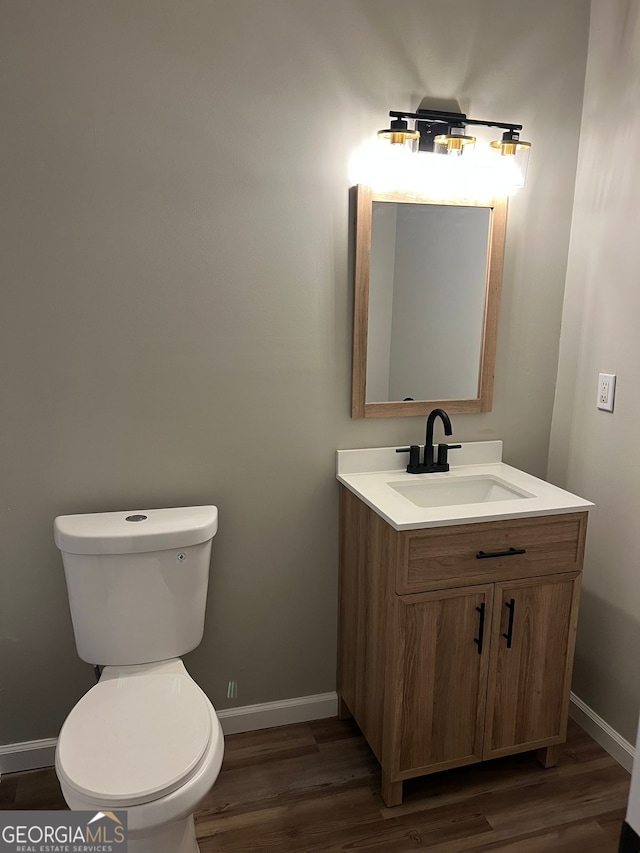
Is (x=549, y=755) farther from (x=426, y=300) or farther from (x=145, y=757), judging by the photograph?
(x=426, y=300)

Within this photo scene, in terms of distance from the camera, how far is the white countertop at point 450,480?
5.97ft

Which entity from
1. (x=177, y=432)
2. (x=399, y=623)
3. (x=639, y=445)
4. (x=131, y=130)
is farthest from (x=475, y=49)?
(x=399, y=623)

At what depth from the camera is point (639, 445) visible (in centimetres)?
203

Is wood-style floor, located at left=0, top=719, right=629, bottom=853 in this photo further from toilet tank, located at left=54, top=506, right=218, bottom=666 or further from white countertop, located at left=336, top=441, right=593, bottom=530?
white countertop, located at left=336, top=441, right=593, bottom=530

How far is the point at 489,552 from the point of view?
1.87 m

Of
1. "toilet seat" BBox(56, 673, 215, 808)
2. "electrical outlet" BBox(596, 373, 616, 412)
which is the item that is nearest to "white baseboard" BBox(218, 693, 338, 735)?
"toilet seat" BBox(56, 673, 215, 808)

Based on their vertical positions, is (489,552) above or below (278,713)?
above

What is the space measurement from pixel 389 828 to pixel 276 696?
606 millimetres

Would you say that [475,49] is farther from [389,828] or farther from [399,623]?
[389,828]

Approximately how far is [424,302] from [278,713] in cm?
156

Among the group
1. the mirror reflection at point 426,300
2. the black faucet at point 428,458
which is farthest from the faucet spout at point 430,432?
the mirror reflection at point 426,300

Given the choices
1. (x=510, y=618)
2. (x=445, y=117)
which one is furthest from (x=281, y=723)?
(x=445, y=117)

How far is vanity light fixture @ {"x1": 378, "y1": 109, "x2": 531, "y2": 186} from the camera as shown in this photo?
1.97 meters

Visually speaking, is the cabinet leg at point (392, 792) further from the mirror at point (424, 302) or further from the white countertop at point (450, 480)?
the mirror at point (424, 302)
